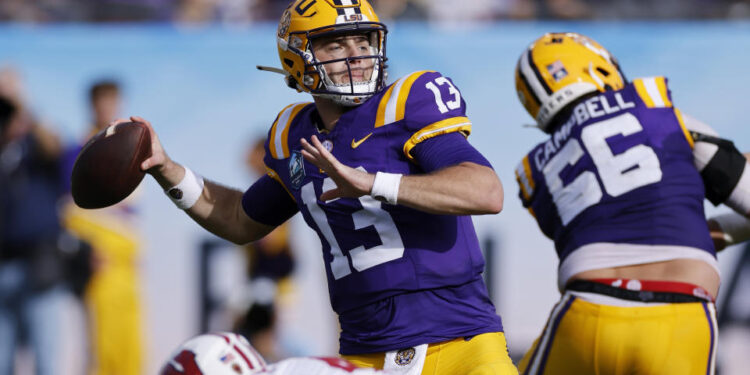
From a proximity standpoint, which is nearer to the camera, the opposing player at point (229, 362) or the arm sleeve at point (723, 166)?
the opposing player at point (229, 362)

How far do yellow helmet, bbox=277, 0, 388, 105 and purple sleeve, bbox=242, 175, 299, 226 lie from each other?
41cm

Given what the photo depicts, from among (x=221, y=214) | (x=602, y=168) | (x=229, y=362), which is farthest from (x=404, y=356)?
(x=602, y=168)

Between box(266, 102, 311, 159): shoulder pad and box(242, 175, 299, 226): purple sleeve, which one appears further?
box(242, 175, 299, 226): purple sleeve

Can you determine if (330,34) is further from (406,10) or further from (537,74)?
(406,10)

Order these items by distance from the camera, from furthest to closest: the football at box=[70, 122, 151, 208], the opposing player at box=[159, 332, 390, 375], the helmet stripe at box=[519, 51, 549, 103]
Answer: the helmet stripe at box=[519, 51, 549, 103], the football at box=[70, 122, 151, 208], the opposing player at box=[159, 332, 390, 375]

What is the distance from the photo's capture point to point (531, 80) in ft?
14.5

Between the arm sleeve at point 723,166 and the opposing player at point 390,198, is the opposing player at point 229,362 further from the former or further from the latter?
the arm sleeve at point 723,166

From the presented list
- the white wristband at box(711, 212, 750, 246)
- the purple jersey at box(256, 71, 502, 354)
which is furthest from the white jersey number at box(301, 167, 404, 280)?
the white wristband at box(711, 212, 750, 246)

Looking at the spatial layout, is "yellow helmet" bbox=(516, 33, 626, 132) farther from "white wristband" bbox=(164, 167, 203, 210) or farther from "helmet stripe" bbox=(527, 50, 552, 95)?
"white wristband" bbox=(164, 167, 203, 210)

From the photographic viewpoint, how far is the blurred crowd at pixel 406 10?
7645mm

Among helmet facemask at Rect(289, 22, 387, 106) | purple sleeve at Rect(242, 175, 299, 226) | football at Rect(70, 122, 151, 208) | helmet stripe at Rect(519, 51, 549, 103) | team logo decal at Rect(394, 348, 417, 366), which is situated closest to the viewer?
team logo decal at Rect(394, 348, 417, 366)

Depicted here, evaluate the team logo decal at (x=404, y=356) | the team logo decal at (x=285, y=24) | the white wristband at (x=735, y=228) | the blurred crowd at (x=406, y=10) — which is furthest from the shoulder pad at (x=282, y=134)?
the blurred crowd at (x=406, y=10)

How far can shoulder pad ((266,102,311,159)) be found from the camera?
370 cm

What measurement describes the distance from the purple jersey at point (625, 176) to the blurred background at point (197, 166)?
10.8ft
